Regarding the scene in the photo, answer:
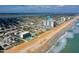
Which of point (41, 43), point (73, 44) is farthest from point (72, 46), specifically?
point (41, 43)

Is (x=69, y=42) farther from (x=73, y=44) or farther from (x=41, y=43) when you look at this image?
(x=41, y=43)

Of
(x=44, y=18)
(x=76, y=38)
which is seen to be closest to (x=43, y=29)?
(x=44, y=18)

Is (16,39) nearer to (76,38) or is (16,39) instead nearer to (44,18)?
(44,18)
